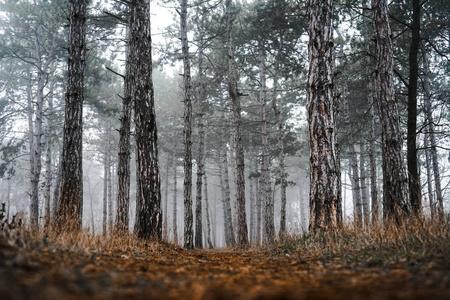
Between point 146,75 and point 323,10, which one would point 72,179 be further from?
point 323,10

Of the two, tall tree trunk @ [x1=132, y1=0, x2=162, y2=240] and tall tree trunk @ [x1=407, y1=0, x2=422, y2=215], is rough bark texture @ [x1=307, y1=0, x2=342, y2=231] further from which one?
tall tree trunk @ [x1=407, y1=0, x2=422, y2=215]

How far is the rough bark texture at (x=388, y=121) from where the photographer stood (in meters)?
6.78

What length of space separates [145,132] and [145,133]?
22 mm

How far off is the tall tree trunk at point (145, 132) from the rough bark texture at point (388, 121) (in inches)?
195

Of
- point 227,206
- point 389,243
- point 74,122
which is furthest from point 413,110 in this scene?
point 227,206

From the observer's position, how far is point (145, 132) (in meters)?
6.91

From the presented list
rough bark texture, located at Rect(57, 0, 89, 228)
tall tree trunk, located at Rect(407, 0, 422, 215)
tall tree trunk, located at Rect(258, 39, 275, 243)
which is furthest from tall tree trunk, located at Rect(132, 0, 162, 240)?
tall tree trunk, located at Rect(258, 39, 275, 243)

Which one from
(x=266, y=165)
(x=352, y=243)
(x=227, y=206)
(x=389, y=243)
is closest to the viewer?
(x=389, y=243)

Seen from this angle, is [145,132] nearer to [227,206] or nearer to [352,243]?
[352,243]

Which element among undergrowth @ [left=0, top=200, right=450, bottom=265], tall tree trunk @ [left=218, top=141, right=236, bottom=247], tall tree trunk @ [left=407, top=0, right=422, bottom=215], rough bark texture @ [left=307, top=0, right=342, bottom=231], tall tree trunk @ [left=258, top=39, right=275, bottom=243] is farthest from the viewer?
tall tree trunk @ [left=218, top=141, right=236, bottom=247]

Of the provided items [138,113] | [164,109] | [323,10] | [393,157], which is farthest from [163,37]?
[393,157]

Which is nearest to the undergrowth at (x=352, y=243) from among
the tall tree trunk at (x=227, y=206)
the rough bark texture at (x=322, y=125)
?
the rough bark texture at (x=322, y=125)

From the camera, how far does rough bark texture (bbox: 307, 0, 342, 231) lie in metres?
5.56

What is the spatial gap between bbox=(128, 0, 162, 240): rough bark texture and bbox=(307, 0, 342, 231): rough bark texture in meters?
3.31
